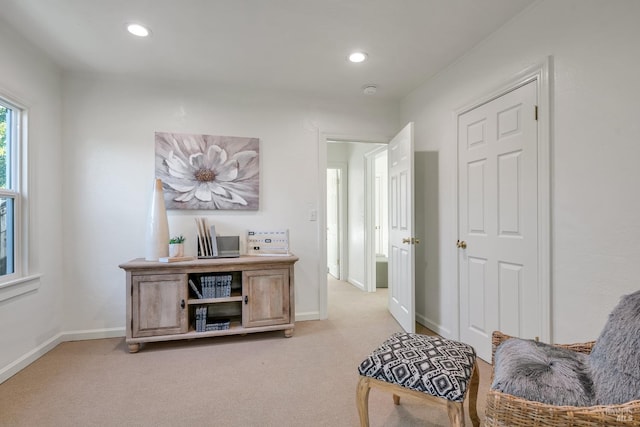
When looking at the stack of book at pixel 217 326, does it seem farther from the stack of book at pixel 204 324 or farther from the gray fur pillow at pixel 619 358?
the gray fur pillow at pixel 619 358

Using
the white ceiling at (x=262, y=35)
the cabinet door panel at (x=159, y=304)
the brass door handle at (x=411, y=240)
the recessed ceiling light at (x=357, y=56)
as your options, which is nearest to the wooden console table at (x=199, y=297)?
the cabinet door panel at (x=159, y=304)

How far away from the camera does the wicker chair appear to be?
87 centimetres

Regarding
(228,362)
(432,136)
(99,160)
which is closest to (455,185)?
(432,136)

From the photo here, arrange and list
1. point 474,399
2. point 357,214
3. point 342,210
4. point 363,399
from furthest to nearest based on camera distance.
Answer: point 342,210 < point 357,214 < point 474,399 < point 363,399

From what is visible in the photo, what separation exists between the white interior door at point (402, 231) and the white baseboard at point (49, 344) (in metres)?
2.65

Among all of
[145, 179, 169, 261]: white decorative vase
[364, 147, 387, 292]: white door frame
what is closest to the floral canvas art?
[145, 179, 169, 261]: white decorative vase

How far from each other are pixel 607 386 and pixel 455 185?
1824mm

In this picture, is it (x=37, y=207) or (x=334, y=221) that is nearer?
(x=37, y=207)

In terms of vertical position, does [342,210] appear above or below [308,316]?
above

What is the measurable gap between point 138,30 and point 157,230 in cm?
150

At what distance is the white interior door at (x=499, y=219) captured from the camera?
1960 millimetres

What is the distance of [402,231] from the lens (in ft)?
9.84

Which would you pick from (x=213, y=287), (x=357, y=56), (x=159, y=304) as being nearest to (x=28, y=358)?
(x=159, y=304)

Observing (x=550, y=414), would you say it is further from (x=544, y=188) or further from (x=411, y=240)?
(x=411, y=240)
